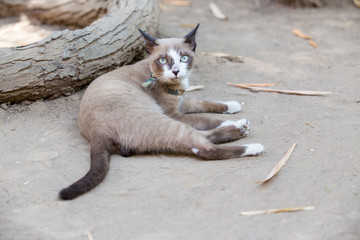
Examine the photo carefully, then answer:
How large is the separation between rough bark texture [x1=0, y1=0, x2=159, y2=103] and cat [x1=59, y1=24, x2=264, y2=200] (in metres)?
0.46

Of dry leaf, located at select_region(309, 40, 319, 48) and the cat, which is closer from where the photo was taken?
the cat

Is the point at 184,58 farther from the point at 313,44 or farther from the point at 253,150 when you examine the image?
the point at 313,44

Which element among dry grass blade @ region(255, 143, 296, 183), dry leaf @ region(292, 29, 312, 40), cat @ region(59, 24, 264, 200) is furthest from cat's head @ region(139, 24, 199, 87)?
dry leaf @ region(292, 29, 312, 40)

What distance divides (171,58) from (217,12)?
13.0 feet

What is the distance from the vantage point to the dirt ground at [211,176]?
8.38 feet

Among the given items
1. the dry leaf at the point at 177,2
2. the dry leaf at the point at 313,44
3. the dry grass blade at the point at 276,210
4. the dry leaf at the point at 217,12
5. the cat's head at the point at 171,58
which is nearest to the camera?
the dry grass blade at the point at 276,210

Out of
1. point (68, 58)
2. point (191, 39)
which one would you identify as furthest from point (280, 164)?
point (68, 58)

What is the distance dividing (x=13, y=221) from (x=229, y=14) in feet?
19.5

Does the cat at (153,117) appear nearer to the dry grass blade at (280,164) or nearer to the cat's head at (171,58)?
the cat's head at (171,58)

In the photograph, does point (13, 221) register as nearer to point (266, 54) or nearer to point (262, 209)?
point (262, 209)

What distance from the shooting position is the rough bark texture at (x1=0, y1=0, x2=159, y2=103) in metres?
4.17

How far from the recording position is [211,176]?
3082 mm

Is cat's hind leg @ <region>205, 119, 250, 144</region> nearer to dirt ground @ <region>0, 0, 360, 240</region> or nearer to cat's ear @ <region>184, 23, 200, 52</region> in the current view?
dirt ground @ <region>0, 0, 360, 240</region>

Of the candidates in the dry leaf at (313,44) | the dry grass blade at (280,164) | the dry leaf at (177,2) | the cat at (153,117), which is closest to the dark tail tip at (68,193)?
the cat at (153,117)
